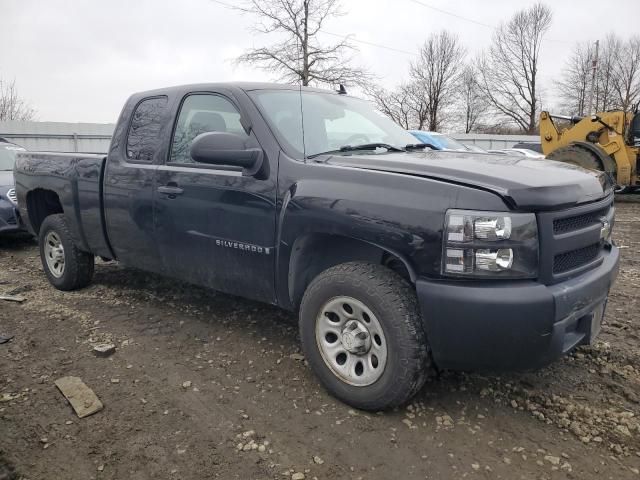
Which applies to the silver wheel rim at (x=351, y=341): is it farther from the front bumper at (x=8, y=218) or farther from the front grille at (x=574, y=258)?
the front bumper at (x=8, y=218)

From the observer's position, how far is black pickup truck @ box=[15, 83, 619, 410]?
2.44m

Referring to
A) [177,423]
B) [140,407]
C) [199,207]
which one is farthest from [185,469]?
[199,207]

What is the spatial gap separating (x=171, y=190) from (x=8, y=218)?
490 cm

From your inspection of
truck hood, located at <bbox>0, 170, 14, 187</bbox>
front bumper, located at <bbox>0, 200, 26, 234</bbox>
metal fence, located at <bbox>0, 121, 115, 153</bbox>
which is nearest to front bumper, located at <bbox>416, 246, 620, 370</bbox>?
front bumper, located at <bbox>0, 200, 26, 234</bbox>

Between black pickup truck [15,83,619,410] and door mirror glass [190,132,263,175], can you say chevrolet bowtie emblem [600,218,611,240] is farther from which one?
door mirror glass [190,132,263,175]

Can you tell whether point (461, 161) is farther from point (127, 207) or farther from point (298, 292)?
point (127, 207)

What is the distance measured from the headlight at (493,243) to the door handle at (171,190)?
2.05m

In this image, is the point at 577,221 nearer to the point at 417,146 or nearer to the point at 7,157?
the point at 417,146

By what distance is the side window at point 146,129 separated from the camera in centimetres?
405

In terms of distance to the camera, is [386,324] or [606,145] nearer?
[386,324]

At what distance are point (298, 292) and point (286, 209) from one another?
541 millimetres

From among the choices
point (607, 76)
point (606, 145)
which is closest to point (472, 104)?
point (607, 76)

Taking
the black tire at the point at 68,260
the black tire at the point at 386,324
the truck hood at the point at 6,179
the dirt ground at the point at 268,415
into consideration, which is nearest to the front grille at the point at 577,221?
the black tire at the point at 386,324

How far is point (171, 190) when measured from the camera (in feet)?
12.3
